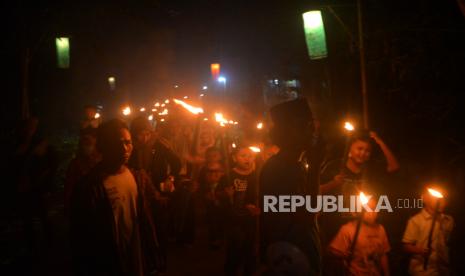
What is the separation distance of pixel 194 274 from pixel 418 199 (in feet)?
12.6

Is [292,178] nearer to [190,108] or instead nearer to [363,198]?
[363,198]

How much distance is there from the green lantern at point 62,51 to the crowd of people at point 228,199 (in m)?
6.09

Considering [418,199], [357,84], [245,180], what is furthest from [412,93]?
[357,84]

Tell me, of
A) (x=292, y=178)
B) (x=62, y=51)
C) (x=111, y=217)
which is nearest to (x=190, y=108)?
(x=111, y=217)

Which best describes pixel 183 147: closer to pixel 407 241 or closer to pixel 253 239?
pixel 253 239

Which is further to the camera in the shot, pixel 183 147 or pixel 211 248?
pixel 183 147

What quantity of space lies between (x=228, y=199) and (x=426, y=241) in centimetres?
312

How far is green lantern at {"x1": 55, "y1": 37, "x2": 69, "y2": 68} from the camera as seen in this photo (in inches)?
582

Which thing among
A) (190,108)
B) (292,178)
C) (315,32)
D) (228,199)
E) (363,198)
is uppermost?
(315,32)

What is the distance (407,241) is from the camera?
5.39 meters

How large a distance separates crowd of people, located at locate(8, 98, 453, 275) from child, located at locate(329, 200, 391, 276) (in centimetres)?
1

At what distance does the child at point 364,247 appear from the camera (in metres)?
4.83

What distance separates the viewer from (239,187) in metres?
6.61

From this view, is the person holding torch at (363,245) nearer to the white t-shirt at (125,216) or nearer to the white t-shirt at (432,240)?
the white t-shirt at (432,240)
